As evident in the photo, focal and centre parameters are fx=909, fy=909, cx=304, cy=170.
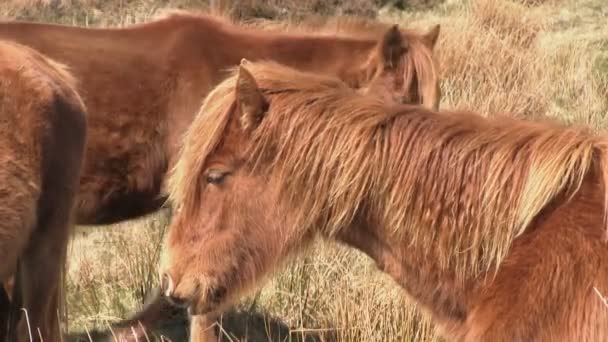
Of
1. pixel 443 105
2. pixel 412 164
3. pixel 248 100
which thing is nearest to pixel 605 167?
pixel 412 164

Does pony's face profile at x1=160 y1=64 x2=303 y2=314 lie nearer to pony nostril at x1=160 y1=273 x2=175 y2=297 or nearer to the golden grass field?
pony nostril at x1=160 y1=273 x2=175 y2=297

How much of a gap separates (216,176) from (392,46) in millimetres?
2912

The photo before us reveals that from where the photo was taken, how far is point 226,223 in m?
2.83

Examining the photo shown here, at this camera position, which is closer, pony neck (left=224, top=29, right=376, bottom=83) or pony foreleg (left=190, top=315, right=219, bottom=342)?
pony foreleg (left=190, top=315, right=219, bottom=342)

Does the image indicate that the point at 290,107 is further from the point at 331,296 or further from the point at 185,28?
the point at 185,28

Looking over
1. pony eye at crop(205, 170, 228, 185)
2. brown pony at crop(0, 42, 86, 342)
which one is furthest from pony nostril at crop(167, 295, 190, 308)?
brown pony at crop(0, 42, 86, 342)

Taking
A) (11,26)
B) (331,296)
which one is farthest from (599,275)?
(11,26)

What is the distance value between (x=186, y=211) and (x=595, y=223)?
4.08 feet

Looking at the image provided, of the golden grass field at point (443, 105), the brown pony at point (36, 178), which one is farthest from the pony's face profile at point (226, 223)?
the brown pony at point (36, 178)

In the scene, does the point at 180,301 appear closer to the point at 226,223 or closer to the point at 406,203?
the point at 226,223

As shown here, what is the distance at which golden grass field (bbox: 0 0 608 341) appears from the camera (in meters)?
4.14

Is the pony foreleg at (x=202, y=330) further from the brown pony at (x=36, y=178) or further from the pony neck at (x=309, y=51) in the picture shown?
the pony neck at (x=309, y=51)

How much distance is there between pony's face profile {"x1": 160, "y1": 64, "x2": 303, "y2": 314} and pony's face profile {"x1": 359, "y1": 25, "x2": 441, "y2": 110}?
2.72 meters

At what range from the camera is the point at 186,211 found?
2904 mm
